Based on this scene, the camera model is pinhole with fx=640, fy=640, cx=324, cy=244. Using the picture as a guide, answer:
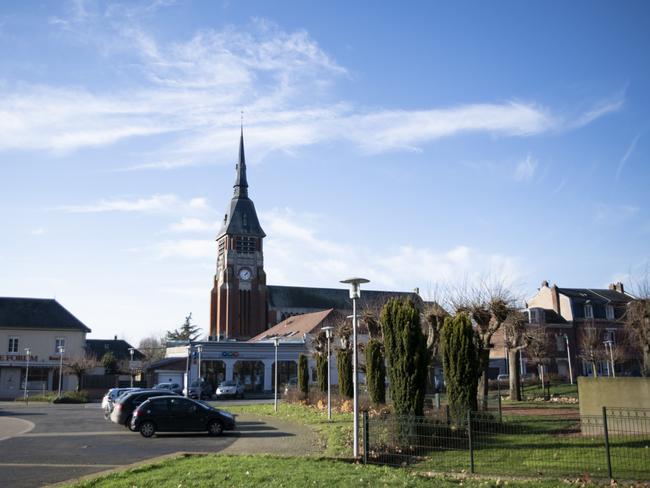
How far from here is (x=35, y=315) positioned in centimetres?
6556

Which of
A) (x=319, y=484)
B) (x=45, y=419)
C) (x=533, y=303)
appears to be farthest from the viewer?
(x=533, y=303)

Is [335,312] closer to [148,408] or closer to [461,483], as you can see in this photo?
[148,408]

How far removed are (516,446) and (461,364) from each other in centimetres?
461

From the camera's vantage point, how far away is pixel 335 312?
68.6 meters

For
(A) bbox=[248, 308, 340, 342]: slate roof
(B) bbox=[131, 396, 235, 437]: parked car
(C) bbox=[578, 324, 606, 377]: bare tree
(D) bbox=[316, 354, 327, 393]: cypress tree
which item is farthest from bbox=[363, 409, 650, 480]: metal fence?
(A) bbox=[248, 308, 340, 342]: slate roof

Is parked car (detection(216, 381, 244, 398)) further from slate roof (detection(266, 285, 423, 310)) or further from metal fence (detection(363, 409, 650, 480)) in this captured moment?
slate roof (detection(266, 285, 423, 310))

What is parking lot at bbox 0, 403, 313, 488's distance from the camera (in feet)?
49.2

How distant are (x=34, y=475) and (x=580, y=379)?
1465 cm

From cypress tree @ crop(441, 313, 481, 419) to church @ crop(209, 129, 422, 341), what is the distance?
70.8m

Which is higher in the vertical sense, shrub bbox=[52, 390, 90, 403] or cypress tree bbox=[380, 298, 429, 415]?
cypress tree bbox=[380, 298, 429, 415]

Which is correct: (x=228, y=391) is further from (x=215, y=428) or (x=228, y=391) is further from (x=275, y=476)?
(x=275, y=476)

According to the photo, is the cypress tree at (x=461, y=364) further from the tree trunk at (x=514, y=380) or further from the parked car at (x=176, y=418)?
the tree trunk at (x=514, y=380)

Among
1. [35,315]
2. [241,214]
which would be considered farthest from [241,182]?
[35,315]

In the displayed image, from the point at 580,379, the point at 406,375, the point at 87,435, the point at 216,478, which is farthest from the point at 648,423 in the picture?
the point at 87,435
